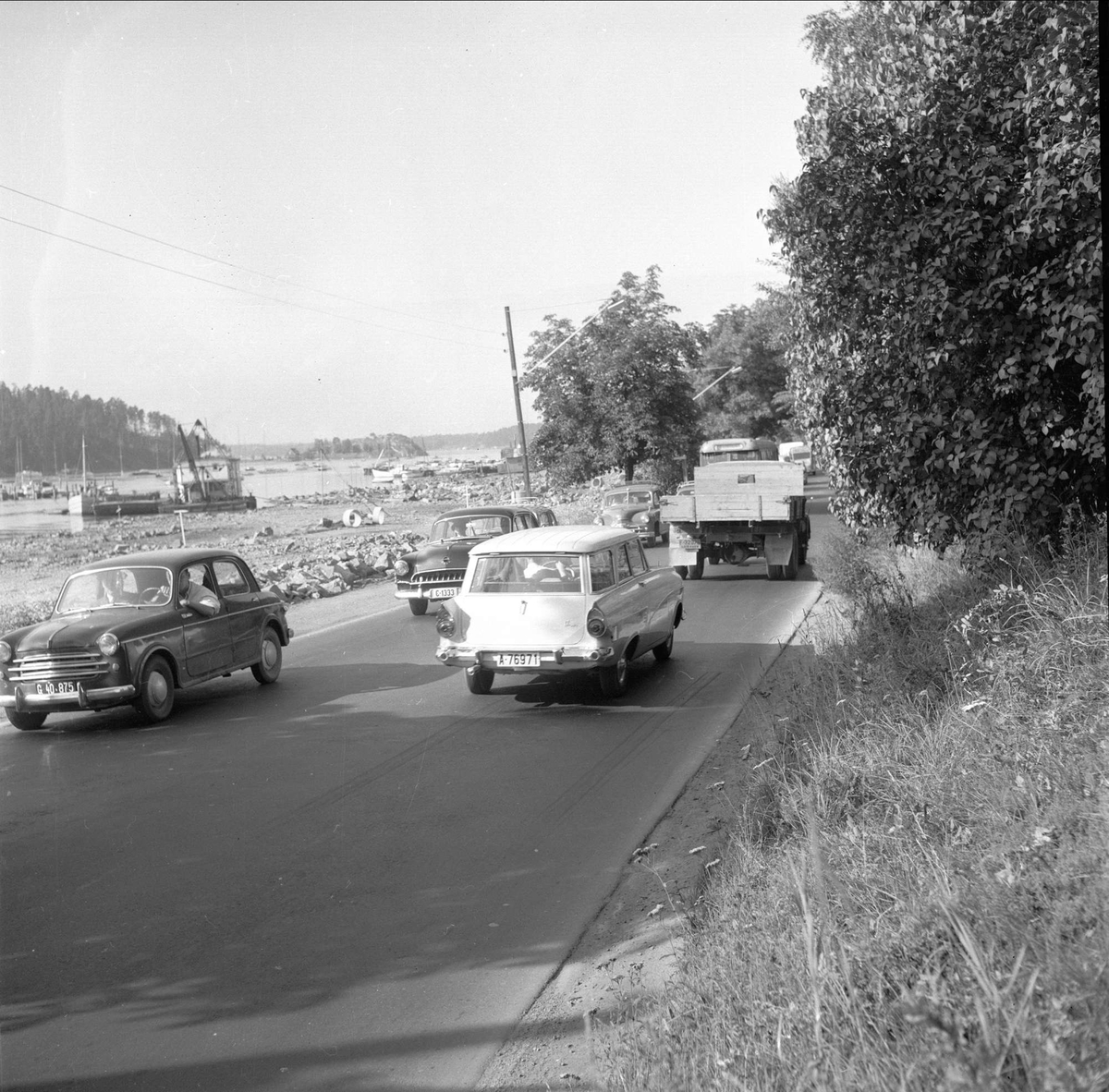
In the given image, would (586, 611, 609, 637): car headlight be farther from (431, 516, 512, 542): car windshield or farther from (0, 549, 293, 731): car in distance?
(431, 516, 512, 542): car windshield

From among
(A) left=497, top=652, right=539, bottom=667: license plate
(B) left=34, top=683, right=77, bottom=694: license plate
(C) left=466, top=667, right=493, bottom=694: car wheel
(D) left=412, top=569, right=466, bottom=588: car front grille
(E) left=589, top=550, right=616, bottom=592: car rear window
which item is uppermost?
(E) left=589, top=550, right=616, bottom=592: car rear window

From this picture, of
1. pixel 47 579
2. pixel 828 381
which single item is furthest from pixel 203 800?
pixel 47 579

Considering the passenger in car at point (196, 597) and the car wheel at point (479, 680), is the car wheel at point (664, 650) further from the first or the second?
the passenger in car at point (196, 597)

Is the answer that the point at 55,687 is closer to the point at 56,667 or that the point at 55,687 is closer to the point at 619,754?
the point at 56,667

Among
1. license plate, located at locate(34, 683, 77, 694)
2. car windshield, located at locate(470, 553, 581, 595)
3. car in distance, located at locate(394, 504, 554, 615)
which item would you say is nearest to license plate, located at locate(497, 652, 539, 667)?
car windshield, located at locate(470, 553, 581, 595)

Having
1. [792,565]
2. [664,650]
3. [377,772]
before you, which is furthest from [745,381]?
[377,772]

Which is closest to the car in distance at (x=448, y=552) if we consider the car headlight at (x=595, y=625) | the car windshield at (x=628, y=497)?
the car headlight at (x=595, y=625)

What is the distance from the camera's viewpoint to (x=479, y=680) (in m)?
11.3

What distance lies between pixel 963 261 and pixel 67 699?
8655 mm

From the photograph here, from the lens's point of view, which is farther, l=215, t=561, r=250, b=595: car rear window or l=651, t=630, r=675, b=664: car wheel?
l=651, t=630, r=675, b=664: car wheel

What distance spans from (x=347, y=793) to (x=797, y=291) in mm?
6804

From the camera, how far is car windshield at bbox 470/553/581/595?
435 inches

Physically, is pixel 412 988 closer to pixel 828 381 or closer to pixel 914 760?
pixel 914 760

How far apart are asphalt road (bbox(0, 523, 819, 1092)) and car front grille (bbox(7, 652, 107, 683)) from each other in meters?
0.59
